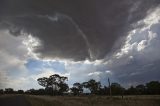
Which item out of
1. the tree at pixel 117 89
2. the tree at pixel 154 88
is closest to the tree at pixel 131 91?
the tree at pixel 117 89

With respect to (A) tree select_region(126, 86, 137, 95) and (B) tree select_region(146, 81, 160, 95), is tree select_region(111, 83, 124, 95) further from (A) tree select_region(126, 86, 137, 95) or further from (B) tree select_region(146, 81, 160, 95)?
(B) tree select_region(146, 81, 160, 95)

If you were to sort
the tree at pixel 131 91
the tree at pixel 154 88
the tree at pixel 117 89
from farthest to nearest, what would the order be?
the tree at pixel 117 89, the tree at pixel 131 91, the tree at pixel 154 88

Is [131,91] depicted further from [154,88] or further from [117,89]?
[154,88]

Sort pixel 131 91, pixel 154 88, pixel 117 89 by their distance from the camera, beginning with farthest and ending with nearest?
pixel 117 89, pixel 131 91, pixel 154 88

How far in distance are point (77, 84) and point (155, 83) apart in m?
59.2

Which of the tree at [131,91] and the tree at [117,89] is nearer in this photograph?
the tree at [131,91]

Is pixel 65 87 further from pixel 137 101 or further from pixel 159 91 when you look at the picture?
pixel 137 101

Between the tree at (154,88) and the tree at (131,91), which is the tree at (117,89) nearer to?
the tree at (131,91)

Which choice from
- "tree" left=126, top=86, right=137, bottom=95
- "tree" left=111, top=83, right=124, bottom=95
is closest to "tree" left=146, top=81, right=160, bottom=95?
"tree" left=126, top=86, right=137, bottom=95

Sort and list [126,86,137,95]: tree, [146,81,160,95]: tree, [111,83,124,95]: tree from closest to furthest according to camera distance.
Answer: [146,81,160,95]: tree → [126,86,137,95]: tree → [111,83,124,95]: tree

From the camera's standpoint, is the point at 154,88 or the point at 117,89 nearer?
the point at 154,88

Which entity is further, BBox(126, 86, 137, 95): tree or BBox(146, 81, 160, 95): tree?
BBox(126, 86, 137, 95): tree

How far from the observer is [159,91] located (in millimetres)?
114625

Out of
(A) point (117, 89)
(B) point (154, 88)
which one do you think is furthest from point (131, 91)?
(B) point (154, 88)
